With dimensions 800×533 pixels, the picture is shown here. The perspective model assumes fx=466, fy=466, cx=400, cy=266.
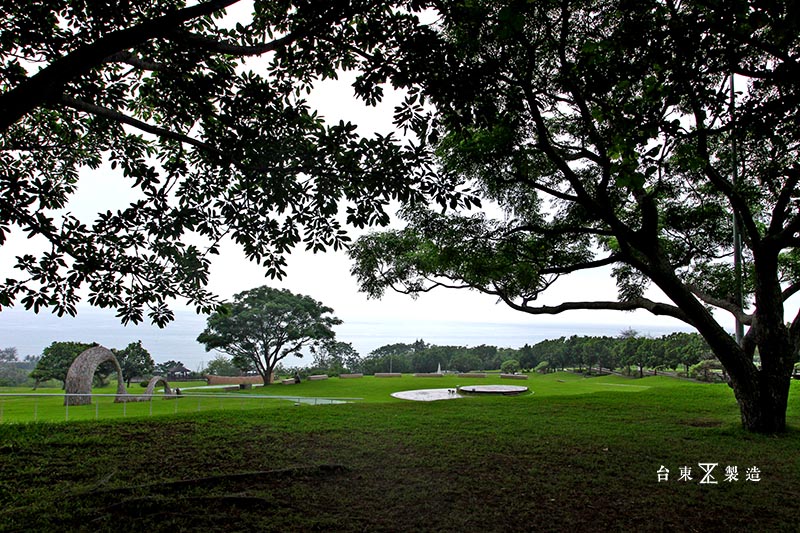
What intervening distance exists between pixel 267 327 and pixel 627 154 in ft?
94.4

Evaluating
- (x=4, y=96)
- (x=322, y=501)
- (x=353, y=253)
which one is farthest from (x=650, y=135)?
(x=353, y=253)

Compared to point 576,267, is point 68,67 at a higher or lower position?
higher

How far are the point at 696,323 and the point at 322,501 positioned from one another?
21.3 ft

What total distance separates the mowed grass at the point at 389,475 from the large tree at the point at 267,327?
21.3 metres

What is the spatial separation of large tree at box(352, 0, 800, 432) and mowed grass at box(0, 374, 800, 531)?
2188 mm

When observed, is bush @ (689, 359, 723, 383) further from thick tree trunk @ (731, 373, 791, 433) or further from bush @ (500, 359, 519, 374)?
thick tree trunk @ (731, 373, 791, 433)

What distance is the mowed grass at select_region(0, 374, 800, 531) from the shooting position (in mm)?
3873

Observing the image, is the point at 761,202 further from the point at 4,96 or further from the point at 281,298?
the point at 281,298

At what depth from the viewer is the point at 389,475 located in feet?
16.7

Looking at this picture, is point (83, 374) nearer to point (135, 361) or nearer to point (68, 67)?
point (135, 361)

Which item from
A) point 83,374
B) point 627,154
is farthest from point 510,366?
point 627,154

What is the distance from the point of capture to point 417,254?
1008 cm

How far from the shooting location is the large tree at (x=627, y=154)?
408 cm

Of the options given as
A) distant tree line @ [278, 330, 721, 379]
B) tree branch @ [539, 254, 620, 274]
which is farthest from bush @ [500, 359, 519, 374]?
tree branch @ [539, 254, 620, 274]
